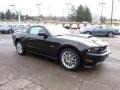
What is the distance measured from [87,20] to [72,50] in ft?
216

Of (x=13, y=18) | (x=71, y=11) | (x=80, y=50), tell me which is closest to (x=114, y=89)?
(x=80, y=50)

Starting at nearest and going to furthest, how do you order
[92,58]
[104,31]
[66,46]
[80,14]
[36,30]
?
[92,58], [66,46], [36,30], [104,31], [80,14]

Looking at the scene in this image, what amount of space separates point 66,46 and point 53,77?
1126 millimetres

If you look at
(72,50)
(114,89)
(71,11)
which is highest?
(71,11)

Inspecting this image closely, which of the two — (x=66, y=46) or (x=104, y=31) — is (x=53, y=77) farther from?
(x=104, y=31)

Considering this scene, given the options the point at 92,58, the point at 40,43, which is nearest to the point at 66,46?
the point at 92,58

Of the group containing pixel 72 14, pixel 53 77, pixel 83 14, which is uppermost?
pixel 72 14

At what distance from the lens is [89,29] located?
19.2 metres

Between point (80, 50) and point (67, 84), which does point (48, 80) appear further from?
point (80, 50)

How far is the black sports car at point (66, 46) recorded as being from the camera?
4.86 meters

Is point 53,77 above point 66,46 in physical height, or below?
below

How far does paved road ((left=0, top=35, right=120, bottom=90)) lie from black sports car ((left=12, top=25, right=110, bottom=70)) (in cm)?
37

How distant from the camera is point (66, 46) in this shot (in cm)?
523

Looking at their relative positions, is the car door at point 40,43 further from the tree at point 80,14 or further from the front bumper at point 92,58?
the tree at point 80,14
